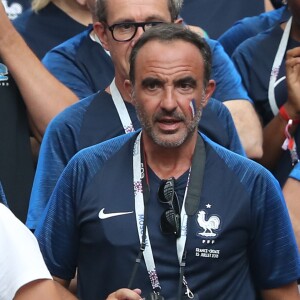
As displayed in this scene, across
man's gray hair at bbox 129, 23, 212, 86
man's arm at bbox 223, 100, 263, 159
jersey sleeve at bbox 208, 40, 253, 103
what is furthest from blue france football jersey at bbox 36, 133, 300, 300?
jersey sleeve at bbox 208, 40, 253, 103

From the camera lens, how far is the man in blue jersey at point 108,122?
4699 millimetres

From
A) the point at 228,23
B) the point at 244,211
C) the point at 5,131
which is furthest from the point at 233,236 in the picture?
the point at 228,23

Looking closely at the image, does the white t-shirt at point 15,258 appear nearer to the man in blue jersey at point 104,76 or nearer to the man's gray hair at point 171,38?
the man's gray hair at point 171,38

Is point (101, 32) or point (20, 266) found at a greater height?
point (101, 32)

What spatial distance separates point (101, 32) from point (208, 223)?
131 centimetres

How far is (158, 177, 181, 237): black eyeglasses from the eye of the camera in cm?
409

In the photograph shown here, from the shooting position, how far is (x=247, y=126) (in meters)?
5.35

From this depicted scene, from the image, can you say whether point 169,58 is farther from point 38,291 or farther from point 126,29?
point 38,291

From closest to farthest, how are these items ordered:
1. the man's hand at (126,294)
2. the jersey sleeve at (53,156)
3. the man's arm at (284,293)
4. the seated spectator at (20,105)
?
the man's hand at (126,294), the man's arm at (284,293), the jersey sleeve at (53,156), the seated spectator at (20,105)

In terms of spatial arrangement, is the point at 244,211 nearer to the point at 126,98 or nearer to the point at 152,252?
the point at 152,252

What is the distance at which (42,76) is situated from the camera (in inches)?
205

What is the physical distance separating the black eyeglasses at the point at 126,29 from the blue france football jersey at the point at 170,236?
25.0 inches

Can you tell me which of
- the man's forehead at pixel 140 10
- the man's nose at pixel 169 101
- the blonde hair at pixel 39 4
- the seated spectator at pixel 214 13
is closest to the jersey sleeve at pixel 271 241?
the man's nose at pixel 169 101

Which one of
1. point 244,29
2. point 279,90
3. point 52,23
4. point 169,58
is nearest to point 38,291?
point 169,58
